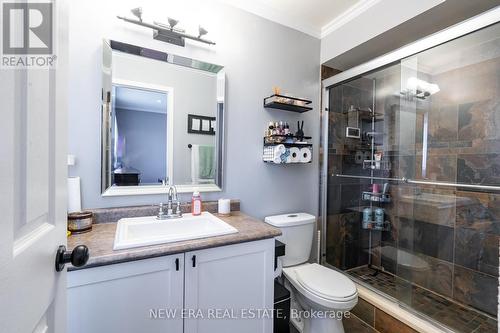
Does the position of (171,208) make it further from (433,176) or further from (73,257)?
(433,176)

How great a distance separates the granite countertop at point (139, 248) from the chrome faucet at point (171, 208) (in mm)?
259

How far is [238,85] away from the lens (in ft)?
5.88

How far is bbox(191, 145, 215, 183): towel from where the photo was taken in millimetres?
1658

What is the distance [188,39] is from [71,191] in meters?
1.19

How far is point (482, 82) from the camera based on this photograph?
1784 millimetres

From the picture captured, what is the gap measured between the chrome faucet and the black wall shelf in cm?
98

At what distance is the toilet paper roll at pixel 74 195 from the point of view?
4.11 ft

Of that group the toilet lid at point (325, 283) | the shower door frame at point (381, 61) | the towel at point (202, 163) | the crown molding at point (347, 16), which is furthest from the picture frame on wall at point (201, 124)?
the crown molding at point (347, 16)

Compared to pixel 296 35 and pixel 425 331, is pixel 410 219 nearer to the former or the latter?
pixel 425 331

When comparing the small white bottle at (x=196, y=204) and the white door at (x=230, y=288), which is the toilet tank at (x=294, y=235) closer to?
the white door at (x=230, y=288)

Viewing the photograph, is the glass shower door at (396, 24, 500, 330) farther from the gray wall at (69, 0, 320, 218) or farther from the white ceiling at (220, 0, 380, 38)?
the gray wall at (69, 0, 320, 218)

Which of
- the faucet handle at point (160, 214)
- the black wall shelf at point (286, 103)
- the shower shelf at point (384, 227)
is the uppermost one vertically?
the black wall shelf at point (286, 103)

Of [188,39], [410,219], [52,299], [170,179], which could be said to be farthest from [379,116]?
[52,299]

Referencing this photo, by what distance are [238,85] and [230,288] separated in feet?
4.55
